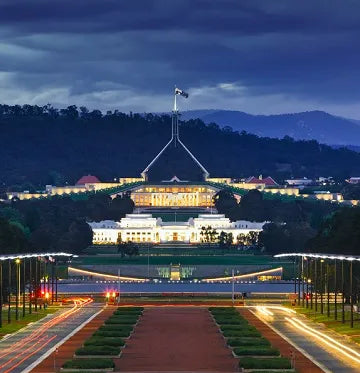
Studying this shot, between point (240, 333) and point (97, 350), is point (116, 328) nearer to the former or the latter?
point (240, 333)

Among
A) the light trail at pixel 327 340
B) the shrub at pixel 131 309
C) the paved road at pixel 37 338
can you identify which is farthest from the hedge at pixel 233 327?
the shrub at pixel 131 309

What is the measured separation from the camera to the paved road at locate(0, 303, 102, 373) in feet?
230

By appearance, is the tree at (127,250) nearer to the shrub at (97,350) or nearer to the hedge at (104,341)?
the hedge at (104,341)

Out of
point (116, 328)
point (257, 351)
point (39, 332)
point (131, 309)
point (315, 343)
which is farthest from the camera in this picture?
point (131, 309)

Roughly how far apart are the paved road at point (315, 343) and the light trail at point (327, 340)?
6.7 inches

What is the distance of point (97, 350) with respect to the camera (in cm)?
7219

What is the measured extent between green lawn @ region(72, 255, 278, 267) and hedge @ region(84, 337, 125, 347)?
85.7m

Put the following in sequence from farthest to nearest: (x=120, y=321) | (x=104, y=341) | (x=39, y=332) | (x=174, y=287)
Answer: (x=174, y=287), (x=120, y=321), (x=39, y=332), (x=104, y=341)

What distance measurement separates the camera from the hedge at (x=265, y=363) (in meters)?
66.4

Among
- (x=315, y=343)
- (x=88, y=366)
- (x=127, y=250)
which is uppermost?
(x=127, y=250)

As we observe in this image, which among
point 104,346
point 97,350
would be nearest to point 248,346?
point 104,346

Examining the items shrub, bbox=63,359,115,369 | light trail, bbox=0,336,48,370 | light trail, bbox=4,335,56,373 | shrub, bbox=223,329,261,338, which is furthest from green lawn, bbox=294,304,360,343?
shrub, bbox=63,359,115,369

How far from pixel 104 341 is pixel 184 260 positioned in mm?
92502

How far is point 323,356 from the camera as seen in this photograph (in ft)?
238
